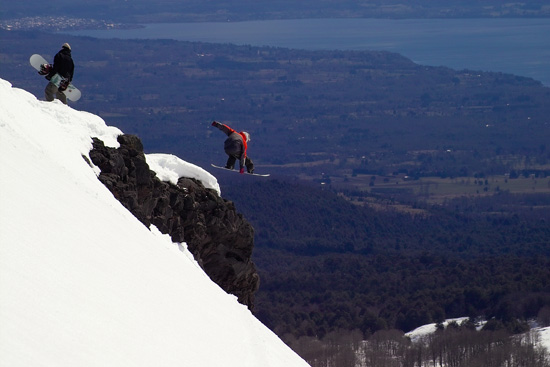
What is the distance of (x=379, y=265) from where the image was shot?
126 metres

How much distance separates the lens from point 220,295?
20.4 m

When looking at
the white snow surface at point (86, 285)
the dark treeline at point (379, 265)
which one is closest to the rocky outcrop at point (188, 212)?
the white snow surface at point (86, 285)

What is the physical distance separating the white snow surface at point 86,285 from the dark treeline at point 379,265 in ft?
256

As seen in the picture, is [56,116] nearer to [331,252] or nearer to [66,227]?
[66,227]

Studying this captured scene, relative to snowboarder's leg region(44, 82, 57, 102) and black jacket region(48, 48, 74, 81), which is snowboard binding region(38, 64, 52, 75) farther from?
snowboarder's leg region(44, 82, 57, 102)

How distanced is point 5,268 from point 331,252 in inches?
5345

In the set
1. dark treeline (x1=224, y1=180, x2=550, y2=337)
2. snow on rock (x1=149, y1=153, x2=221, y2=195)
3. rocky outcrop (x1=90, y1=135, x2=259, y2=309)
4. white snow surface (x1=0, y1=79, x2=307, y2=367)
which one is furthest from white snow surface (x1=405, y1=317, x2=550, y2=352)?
white snow surface (x1=0, y1=79, x2=307, y2=367)

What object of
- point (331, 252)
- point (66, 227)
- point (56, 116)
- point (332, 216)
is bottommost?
point (66, 227)

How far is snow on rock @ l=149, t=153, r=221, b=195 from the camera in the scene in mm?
28970

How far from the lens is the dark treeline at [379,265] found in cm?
10481

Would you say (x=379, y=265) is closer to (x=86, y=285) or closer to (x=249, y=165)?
(x=249, y=165)

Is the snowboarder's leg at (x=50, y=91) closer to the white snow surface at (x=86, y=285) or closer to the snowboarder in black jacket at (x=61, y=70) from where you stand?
the snowboarder in black jacket at (x=61, y=70)

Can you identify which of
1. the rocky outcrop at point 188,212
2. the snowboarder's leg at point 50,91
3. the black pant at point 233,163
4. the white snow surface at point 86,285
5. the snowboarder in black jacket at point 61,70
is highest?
the snowboarder in black jacket at point 61,70

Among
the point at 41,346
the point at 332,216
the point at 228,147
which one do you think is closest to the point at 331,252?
the point at 332,216
